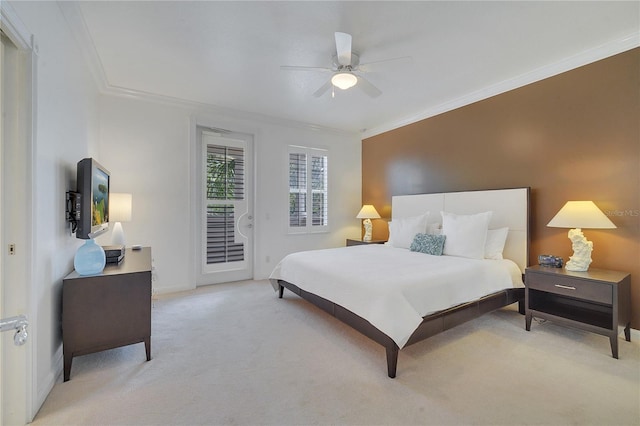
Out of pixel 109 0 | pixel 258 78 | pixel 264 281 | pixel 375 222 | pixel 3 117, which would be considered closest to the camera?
pixel 3 117

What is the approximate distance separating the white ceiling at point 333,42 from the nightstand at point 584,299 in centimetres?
206

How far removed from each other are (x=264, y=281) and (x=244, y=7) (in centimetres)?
358

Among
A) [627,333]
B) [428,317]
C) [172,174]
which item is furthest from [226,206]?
[627,333]

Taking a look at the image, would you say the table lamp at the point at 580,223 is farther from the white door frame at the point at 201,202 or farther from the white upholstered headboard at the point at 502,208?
the white door frame at the point at 201,202

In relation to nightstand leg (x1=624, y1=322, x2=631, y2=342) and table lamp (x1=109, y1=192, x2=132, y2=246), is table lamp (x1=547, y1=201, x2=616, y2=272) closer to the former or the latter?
nightstand leg (x1=624, y1=322, x2=631, y2=342)

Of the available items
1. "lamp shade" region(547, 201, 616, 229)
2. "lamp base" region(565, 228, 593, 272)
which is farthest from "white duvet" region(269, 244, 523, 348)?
"lamp shade" region(547, 201, 616, 229)

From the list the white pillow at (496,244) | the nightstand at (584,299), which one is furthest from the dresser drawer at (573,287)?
the white pillow at (496,244)

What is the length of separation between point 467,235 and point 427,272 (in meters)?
1.08

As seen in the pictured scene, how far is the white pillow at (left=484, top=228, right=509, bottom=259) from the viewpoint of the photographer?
3145 mm

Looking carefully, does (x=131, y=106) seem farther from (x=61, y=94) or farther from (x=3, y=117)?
(x=3, y=117)

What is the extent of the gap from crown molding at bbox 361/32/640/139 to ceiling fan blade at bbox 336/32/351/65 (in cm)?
208

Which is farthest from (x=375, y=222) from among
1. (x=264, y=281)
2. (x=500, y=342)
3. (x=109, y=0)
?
(x=109, y=0)

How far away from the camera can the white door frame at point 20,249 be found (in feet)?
4.85

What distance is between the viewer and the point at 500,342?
2438 millimetres
